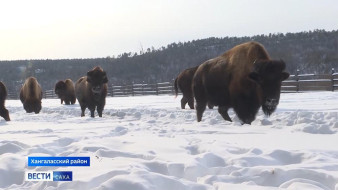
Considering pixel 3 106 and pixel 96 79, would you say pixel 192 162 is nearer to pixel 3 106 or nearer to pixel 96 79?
pixel 96 79

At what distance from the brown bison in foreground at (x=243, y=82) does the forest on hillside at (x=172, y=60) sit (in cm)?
9783

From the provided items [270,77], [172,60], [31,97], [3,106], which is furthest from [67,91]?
[172,60]

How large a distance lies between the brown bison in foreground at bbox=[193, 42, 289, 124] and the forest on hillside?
321 feet

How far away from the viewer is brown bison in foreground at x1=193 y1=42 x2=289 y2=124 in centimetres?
736

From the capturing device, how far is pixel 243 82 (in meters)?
8.08

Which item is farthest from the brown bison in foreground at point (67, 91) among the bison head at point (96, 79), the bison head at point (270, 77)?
the bison head at point (270, 77)

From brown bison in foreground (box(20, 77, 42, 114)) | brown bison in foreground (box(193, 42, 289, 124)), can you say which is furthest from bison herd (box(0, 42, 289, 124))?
brown bison in foreground (box(20, 77, 42, 114))

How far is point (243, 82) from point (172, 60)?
126m

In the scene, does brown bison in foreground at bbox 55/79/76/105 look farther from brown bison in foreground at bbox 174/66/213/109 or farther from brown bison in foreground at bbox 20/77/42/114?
brown bison in foreground at bbox 174/66/213/109

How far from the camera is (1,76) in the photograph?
146m

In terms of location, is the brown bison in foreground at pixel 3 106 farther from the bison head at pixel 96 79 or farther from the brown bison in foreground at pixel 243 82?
the brown bison in foreground at pixel 243 82

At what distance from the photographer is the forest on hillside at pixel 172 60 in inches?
4530

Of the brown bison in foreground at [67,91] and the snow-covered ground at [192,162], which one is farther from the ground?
the snow-covered ground at [192,162]

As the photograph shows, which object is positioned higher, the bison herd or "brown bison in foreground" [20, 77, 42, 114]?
the bison herd
